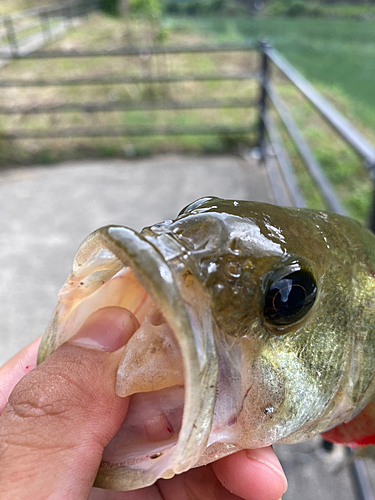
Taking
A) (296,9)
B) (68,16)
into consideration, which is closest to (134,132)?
(68,16)

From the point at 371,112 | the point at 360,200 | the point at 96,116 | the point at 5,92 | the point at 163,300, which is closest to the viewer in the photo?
the point at 163,300

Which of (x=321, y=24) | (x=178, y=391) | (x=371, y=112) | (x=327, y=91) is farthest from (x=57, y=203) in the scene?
(x=321, y=24)

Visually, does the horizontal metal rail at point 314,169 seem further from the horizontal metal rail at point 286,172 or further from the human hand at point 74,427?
the human hand at point 74,427

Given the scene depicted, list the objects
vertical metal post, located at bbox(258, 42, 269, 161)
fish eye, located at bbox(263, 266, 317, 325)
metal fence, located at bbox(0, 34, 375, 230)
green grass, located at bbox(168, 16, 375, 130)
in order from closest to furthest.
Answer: fish eye, located at bbox(263, 266, 317, 325) → metal fence, located at bbox(0, 34, 375, 230) → vertical metal post, located at bbox(258, 42, 269, 161) → green grass, located at bbox(168, 16, 375, 130)

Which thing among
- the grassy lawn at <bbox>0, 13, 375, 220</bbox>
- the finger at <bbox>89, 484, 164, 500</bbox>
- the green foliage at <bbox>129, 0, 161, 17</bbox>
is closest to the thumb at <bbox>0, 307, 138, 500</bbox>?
the finger at <bbox>89, 484, 164, 500</bbox>

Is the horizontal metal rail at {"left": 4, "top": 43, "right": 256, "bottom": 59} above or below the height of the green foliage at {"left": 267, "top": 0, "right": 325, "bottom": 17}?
below

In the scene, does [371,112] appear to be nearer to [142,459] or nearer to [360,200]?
[360,200]

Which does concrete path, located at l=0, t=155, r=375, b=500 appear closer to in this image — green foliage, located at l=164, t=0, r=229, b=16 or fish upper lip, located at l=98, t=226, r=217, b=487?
fish upper lip, located at l=98, t=226, r=217, b=487

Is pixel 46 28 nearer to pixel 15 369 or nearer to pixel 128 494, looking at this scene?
pixel 15 369
